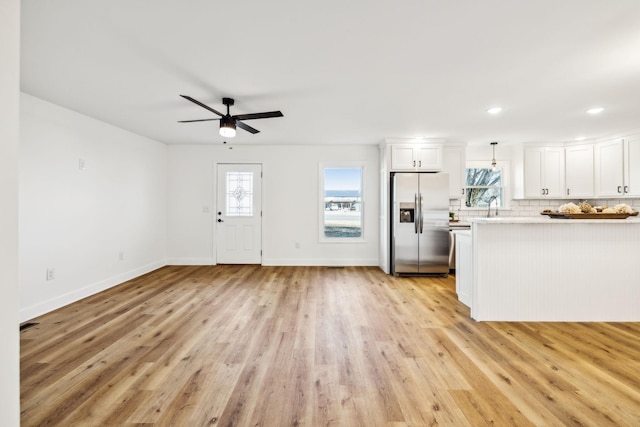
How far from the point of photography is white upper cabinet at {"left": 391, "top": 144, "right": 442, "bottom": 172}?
518 cm

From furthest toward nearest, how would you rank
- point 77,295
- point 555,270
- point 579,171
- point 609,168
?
point 579,171 → point 609,168 → point 77,295 → point 555,270

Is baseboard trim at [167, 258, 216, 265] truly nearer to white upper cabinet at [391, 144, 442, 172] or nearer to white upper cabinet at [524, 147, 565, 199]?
white upper cabinet at [391, 144, 442, 172]

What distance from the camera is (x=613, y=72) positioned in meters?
2.61

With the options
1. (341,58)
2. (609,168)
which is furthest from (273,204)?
(609,168)

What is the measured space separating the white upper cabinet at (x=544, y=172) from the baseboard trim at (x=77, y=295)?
7.05 meters

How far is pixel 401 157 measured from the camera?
5.19m

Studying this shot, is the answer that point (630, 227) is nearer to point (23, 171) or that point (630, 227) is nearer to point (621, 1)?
point (621, 1)

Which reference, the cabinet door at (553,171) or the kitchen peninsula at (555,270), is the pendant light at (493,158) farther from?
the kitchen peninsula at (555,270)

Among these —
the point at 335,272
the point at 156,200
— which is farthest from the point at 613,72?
the point at 156,200

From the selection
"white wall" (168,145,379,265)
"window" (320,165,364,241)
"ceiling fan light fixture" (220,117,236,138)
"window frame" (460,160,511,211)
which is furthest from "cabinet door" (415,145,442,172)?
"ceiling fan light fixture" (220,117,236,138)

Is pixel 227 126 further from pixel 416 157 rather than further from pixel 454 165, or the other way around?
pixel 454 165

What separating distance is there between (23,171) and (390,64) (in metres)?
3.80

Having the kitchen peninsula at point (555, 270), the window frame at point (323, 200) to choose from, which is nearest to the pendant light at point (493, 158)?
the window frame at point (323, 200)

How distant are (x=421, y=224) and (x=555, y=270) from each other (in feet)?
7.13
